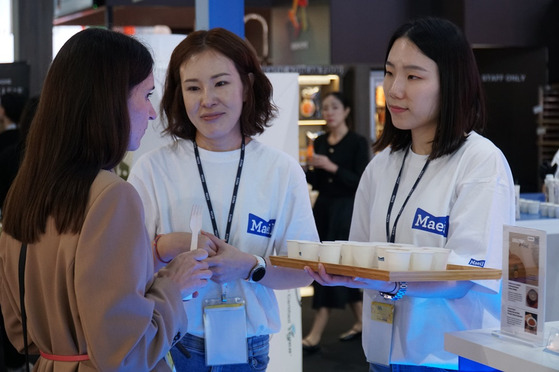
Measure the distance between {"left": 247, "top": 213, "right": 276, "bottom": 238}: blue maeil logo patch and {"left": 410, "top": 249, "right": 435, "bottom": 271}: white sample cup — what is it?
1.82 ft

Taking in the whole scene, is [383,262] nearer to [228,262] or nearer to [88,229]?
[228,262]

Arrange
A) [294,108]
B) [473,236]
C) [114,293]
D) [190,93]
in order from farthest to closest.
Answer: [294,108] < [190,93] < [473,236] < [114,293]

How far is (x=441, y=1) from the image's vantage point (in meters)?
9.31

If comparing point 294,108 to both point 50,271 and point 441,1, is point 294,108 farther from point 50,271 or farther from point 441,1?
point 441,1

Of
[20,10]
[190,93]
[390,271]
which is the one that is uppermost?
[20,10]

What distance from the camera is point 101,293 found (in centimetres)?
171

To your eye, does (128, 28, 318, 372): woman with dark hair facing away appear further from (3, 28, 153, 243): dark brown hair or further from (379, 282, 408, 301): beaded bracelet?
(3, 28, 153, 243): dark brown hair

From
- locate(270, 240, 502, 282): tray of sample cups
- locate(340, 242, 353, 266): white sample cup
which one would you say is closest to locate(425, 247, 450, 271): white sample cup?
locate(270, 240, 502, 282): tray of sample cups

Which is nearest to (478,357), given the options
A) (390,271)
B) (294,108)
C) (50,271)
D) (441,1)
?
(390,271)

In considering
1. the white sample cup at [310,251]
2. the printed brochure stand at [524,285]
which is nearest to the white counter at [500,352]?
the printed brochure stand at [524,285]

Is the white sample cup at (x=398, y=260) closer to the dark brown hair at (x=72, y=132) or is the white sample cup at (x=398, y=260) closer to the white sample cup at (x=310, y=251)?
the white sample cup at (x=310, y=251)

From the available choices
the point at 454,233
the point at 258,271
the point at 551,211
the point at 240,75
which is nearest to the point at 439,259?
the point at 454,233

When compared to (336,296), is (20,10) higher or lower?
higher

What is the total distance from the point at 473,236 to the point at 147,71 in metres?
1.01
